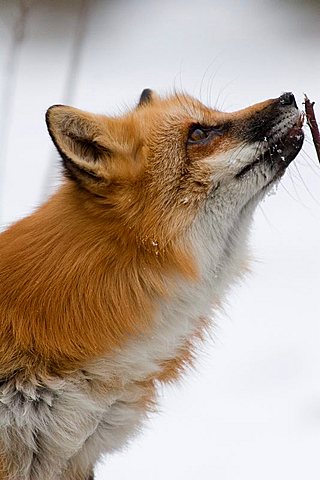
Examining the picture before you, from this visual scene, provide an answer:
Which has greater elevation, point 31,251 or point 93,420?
point 31,251

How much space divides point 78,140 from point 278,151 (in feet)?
2.26

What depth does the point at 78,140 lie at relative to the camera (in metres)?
2.95

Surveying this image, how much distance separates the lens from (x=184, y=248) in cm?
304

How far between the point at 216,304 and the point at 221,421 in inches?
49.7

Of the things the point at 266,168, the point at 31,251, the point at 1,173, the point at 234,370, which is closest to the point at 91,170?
the point at 31,251

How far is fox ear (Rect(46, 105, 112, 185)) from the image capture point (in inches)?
113

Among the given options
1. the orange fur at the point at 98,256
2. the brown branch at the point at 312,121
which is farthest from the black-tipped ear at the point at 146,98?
the brown branch at the point at 312,121

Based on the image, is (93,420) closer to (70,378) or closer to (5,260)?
(70,378)

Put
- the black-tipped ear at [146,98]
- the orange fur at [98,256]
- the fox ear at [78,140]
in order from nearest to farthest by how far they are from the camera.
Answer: the fox ear at [78,140]
the orange fur at [98,256]
the black-tipped ear at [146,98]

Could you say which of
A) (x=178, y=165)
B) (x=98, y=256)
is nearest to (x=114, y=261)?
(x=98, y=256)

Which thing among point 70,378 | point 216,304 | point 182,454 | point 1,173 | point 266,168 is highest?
point 266,168

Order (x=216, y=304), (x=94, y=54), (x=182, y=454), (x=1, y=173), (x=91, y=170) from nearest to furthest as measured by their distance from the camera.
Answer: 1. (x=91, y=170)
2. (x=216, y=304)
3. (x=182, y=454)
4. (x=1, y=173)
5. (x=94, y=54)

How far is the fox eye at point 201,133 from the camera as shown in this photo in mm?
3166

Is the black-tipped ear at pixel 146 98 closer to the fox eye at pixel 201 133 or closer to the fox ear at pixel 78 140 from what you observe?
the fox eye at pixel 201 133
